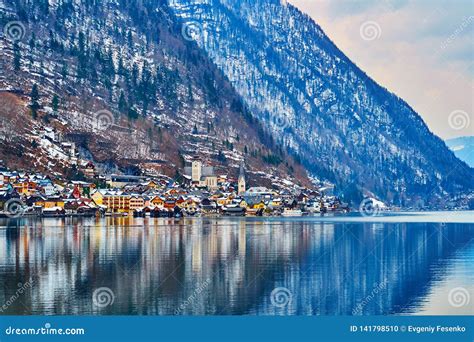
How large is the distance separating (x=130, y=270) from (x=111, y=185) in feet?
310

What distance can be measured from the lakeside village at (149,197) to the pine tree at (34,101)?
40.2 ft

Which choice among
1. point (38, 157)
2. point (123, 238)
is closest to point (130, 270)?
point (123, 238)

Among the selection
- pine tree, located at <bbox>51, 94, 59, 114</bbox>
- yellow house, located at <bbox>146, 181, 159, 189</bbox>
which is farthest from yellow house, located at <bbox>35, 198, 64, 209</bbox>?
pine tree, located at <bbox>51, 94, 59, 114</bbox>

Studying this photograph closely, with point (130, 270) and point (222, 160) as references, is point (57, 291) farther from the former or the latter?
point (222, 160)

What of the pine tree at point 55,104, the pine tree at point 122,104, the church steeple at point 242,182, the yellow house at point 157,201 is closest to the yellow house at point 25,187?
the yellow house at point 157,201

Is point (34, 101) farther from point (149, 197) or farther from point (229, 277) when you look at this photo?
point (229, 277)

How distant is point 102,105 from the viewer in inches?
6363

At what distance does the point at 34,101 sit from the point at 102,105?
22.7 m

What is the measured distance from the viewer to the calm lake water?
3055 centimetres

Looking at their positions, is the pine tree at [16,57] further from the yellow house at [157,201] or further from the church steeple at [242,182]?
the church steeple at [242,182]

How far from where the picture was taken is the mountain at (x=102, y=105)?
13438 centimetres

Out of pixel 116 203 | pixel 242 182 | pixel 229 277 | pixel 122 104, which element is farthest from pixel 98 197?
pixel 229 277

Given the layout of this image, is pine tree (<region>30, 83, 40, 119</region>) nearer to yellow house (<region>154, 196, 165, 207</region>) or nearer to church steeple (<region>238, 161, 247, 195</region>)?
yellow house (<region>154, 196, 165, 207</region>)

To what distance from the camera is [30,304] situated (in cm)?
2995
